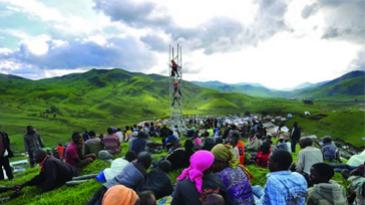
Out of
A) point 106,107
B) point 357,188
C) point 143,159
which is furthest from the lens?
point 106,107

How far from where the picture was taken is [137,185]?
23.2ft

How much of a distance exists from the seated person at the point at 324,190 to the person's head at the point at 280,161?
3.58 feet

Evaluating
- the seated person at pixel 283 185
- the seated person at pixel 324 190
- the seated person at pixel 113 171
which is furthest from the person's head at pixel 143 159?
the seated person at pixel 324 190

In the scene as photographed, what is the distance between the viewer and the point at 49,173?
9.93 metres

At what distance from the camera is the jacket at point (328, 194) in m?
5.91

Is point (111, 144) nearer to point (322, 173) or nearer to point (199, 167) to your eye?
point (199, 167)

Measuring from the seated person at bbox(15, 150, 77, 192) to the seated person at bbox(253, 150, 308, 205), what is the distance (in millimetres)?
6643

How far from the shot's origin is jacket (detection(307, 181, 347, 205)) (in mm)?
5910

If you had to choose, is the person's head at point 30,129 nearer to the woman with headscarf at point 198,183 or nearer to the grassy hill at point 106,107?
the woman with headscarf at point 198,183

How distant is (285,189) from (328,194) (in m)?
1.24

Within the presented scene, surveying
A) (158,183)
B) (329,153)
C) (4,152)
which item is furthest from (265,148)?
(4,152)

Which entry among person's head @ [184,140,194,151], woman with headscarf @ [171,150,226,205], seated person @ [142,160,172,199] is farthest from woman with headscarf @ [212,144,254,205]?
person's head @ [184,140,194,151]

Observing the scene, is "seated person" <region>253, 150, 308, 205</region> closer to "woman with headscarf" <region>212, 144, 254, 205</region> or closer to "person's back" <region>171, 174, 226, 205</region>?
"woman with headscarf" <region>212, 144, 254, 205</region>

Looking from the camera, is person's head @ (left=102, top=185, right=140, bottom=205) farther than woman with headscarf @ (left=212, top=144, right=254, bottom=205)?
No
